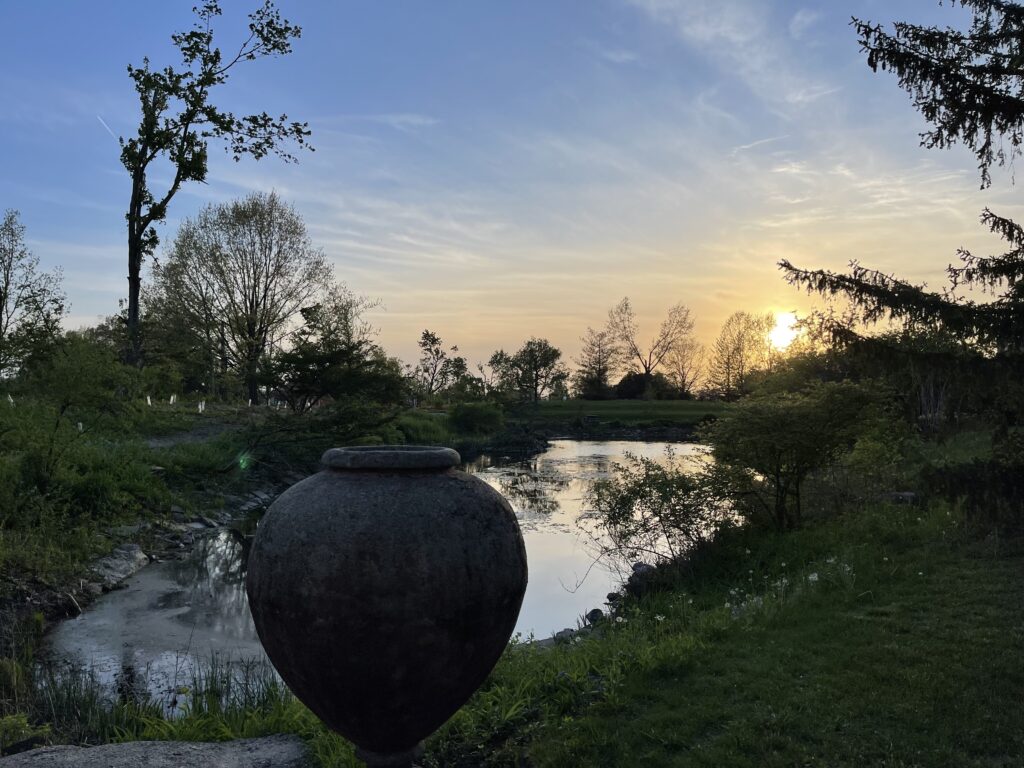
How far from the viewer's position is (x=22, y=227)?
36.0 m

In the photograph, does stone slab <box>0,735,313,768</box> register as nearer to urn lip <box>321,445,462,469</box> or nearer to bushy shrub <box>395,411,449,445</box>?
urn lip <box>321,445,462,469</box>

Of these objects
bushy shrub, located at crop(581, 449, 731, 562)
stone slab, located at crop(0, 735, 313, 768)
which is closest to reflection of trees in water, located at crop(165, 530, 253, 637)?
stone slab, located at crop(0, 735, 313, 768)

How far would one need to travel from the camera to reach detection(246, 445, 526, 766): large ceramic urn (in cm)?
342

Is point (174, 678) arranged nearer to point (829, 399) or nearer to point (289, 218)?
point (829, 399)

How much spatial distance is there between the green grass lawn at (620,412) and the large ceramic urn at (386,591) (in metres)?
41.6

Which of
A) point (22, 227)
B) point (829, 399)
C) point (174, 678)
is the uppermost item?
point (22, 227)

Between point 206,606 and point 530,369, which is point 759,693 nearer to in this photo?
point 206,606

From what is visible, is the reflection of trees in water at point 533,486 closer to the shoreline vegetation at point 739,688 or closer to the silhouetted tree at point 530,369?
the shoreline vegetation at point 739,688

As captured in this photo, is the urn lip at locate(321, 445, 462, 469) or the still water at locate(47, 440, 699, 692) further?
the still water at locate(47, 440, 699, 692)

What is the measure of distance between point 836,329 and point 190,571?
1039 cm

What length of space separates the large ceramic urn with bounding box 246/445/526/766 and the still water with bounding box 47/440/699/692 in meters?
4.46

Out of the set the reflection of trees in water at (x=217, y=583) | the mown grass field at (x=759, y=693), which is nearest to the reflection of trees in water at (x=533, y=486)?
the reflection of trees in water at (x=217, y=583)

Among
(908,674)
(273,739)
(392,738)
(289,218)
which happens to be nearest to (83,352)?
(273,739)

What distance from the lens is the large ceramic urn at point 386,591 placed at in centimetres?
342
